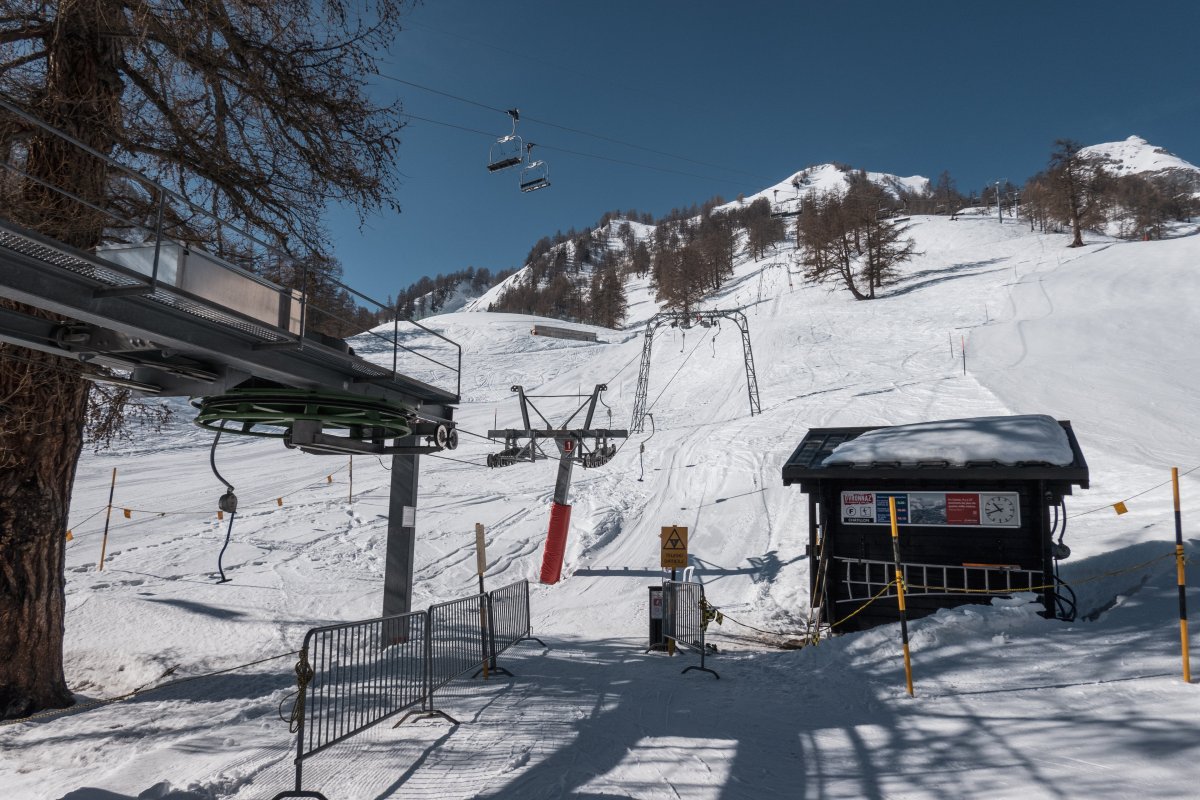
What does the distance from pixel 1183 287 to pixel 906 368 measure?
2108cm

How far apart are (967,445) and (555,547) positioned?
10491mm

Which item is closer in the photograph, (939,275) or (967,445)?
(967,445)

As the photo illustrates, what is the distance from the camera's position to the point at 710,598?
1550 cm

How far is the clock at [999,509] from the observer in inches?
416

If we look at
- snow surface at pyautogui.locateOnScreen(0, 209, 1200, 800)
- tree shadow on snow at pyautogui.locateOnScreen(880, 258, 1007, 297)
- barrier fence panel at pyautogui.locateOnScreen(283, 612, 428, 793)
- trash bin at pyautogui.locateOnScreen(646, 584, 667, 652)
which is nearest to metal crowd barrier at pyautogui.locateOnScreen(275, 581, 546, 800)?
barrier fence panel at pyautogui.locateOnScreen(283, 612, 428, 793)

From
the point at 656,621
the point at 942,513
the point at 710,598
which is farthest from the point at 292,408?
the point at 710,598

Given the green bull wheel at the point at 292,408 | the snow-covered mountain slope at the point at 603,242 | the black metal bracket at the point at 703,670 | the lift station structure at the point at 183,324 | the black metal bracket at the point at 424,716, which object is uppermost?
the snow-covered mountain slope at the point at 603,242

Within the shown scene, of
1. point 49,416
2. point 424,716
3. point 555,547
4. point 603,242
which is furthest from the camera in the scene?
point 603,242

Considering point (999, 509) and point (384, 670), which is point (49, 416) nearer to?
point (384, 670)

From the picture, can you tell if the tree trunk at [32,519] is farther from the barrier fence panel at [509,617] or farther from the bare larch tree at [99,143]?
the barrier fence panel at [509,617]

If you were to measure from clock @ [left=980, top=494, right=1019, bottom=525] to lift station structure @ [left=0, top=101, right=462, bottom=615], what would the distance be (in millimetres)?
9080

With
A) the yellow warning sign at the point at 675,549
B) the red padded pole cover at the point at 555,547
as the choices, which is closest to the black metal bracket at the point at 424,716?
the yellow warning sign at the point at 675,549

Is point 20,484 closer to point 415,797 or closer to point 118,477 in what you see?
point 415,797

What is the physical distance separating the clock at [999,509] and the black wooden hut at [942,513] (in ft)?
0.05
